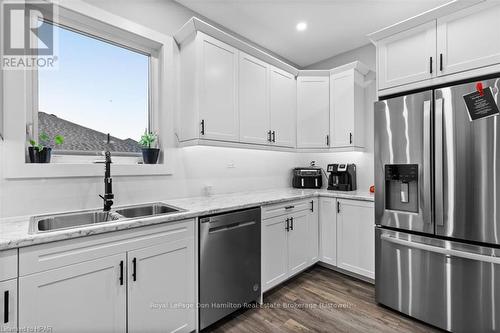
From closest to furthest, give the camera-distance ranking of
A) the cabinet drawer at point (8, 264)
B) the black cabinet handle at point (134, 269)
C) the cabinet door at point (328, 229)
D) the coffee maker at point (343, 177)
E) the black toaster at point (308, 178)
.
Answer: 1. the cabinet drawer at point (8, 264)
2. the black cabinet handle at point (134, 269)
3. the cabinet door at point (328, 229)
4. the coffee maker at point (343, 177)
5. the black toaster at point (308, 178)

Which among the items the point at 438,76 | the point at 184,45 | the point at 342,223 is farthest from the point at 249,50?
the point at 342,223

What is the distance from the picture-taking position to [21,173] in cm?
157

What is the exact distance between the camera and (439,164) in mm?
1812

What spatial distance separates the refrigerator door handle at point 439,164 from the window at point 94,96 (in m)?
2.50

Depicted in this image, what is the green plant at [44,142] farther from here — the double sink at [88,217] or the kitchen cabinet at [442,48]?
the kitchen cabinet at [442,48]

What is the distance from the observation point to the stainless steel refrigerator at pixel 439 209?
1649mm

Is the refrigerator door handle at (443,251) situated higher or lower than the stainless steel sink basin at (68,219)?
lower

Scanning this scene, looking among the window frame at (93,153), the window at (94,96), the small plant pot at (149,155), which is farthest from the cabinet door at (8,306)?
the small plant pot at (149,155)

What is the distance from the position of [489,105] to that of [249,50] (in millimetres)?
2061

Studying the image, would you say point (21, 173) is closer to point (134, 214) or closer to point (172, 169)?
point (134, 214)

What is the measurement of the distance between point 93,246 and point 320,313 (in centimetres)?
188

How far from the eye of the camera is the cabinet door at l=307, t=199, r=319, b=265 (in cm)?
280

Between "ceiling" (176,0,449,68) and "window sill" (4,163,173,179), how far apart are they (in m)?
1.68

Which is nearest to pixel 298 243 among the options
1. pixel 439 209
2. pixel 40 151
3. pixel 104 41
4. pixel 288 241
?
pixel 288 241
